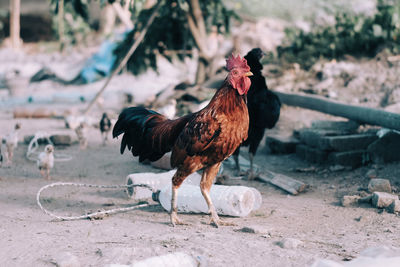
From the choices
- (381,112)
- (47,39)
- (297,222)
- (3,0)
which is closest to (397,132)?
(381,112)

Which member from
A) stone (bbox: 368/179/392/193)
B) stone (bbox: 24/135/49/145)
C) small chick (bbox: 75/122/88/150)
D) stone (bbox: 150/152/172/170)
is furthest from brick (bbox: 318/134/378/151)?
stone (bbox: 24/135/49/145)

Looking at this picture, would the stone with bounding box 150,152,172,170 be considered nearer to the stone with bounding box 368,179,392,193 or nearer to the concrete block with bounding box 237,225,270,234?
the concrete block with bounding box 237,225,270,234

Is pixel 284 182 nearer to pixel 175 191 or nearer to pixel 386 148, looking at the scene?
pixel 386 148

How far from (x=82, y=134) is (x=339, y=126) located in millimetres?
4129

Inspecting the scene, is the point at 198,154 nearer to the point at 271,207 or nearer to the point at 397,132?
the point at 271,207

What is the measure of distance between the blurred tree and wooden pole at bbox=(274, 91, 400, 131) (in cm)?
280

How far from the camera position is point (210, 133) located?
403cm

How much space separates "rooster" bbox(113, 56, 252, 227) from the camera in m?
4.05

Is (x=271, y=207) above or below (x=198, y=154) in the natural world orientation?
below

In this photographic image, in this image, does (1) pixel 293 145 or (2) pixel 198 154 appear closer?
(2) pixel 198 154

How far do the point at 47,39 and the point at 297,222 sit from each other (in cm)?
2252

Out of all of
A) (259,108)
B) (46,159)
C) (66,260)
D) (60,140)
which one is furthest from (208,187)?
(60,140)

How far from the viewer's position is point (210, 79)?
38.4ft

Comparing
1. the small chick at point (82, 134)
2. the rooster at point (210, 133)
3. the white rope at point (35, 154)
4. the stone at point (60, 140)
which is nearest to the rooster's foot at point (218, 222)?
the rooster at point (210, 133)
